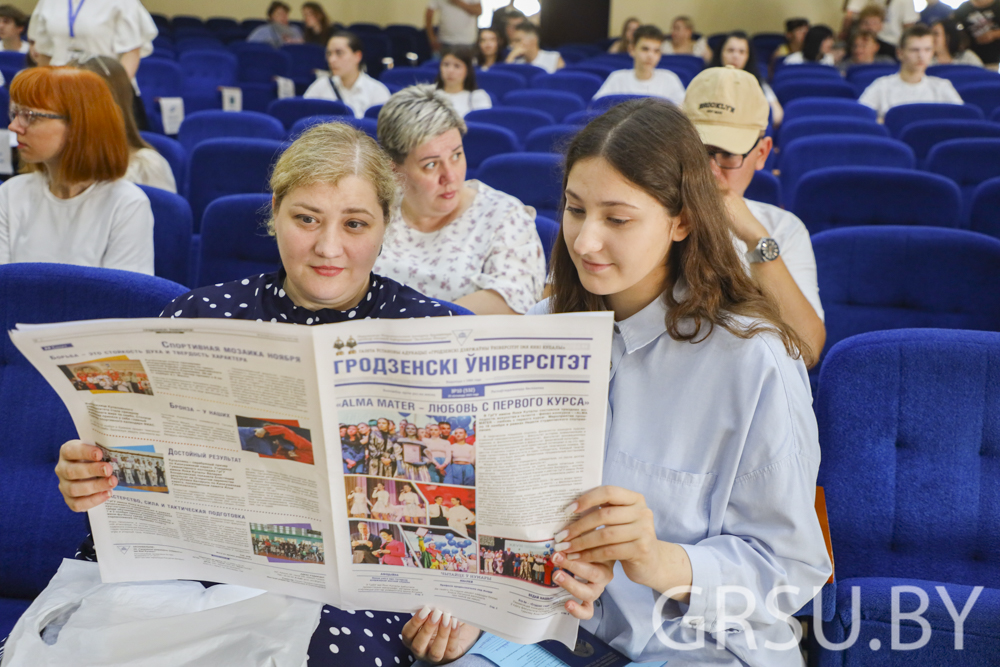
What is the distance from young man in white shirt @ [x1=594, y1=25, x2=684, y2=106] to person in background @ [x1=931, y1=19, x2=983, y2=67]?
3.75 m

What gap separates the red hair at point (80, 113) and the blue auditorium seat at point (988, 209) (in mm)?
3037

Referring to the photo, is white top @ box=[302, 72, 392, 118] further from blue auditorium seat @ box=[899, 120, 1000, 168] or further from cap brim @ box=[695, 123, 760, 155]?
cap brim @ box=[695, 123, 760, 155]

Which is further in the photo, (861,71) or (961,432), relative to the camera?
(861,71)

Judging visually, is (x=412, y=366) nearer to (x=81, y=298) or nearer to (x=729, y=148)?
(x=81, y=298)

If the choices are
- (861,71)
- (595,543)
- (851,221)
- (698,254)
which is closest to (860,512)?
(698,254)

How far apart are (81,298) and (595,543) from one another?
107 centimetres

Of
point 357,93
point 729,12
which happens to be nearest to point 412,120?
point 357,93

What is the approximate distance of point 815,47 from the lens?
9.42 meters

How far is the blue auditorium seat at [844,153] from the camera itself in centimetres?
396

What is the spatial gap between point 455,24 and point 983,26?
592 centimetres

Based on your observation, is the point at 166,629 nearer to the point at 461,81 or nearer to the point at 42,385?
the point at 42,385

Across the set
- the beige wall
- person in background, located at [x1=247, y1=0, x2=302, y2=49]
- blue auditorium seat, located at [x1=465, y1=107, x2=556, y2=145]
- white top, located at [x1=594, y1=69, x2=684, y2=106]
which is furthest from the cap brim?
the beige wall

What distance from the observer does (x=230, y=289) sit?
1.43 m

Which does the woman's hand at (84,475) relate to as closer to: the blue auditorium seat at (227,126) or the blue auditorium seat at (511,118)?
the blue auditorium seat at (227,126)
